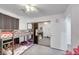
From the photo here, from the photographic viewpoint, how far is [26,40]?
1.73m

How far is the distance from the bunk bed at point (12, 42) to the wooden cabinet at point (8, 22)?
0.07 metres

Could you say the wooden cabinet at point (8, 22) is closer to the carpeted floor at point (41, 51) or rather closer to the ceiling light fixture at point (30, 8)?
the ceiling light fixture at point (30, 8)

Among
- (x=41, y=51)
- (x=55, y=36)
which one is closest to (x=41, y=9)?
(x=55, y=36)

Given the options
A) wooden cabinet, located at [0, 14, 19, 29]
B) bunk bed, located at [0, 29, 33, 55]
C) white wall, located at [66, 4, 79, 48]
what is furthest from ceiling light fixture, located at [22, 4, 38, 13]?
white wall, located at [66, 4, 79, 48]

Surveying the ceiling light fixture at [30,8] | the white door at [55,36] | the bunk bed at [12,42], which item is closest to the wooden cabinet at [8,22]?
the bunk bed at [12,42]

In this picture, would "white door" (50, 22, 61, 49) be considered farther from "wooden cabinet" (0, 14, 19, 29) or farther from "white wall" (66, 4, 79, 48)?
"wooden cabinet" (0, 14, 19, 29)

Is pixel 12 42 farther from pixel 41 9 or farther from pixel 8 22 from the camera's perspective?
pixel 41 9

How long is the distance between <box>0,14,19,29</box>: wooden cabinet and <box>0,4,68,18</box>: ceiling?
13 cm

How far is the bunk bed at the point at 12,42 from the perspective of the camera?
4.94ft

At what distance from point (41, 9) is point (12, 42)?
0.75 metres

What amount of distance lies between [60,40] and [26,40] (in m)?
0.62

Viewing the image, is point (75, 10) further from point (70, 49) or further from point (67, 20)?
point (70, 49)
